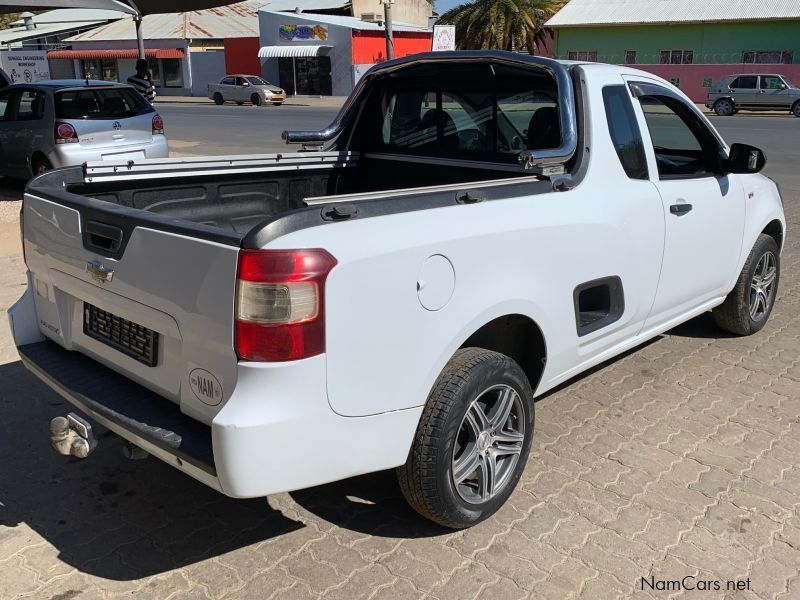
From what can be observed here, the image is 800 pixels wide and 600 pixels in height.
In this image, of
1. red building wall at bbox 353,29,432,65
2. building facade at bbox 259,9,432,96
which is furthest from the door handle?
building facade at bbox 259,9,432,96

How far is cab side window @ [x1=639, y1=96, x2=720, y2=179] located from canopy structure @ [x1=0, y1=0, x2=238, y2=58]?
11176 millimetres

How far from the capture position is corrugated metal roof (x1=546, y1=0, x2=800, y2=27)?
39.5m

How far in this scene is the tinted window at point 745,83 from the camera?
97.1ft

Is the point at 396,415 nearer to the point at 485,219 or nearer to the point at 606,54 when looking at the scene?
the point at 485,219

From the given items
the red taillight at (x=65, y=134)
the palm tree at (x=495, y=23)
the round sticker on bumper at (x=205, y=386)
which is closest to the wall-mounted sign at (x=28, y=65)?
the red taillight at (x=65, y=134)

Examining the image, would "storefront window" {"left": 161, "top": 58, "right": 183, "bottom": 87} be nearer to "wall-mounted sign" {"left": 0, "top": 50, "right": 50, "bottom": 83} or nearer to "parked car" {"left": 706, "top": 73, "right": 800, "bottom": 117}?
"wall-mounted sign" {"left": 0, "top": 50, "right": 50, "bottom": 83}

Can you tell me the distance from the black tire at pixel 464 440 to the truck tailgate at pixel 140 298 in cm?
79

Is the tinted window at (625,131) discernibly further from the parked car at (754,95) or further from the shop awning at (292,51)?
the shop awning at (292,51)

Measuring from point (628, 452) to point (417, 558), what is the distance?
A: 1.38m

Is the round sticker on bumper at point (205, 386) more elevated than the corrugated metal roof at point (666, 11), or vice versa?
the corrugated metal roof at point (666, 11)

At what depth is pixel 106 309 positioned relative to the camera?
3.05m

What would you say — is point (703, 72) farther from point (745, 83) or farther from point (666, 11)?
point (745, 83)

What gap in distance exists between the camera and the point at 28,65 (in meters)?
27.7

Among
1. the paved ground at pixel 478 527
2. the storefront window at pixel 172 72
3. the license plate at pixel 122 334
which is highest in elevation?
the storefront window at pixel 172 72
